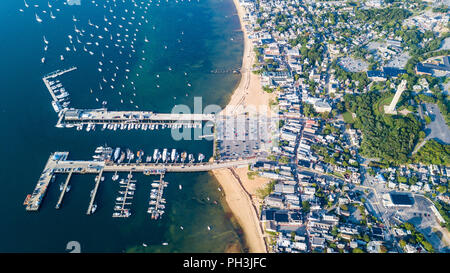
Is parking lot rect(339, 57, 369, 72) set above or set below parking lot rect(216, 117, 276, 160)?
above

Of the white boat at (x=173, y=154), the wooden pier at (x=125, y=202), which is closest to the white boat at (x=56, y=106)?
the wooden pier at (x=125, y=202)

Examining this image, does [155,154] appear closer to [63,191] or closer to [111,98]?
[63,191]

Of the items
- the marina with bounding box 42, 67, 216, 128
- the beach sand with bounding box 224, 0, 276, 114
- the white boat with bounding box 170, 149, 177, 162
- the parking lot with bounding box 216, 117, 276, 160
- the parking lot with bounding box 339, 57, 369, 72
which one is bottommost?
the white boat with bounding box 170, 149, 177, 162

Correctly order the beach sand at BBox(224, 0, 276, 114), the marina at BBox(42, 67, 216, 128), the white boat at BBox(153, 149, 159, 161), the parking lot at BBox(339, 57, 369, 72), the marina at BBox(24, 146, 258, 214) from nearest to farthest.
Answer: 1. the marina at BBox(24, 146, 258, 214)
2. the white boat at BBox(153, 149, 159, 161)
3. the marina at BBox(42, 67, 216, 128)
4. the beach sand at BBox(224, 0, 276, 114)
5. the parking lot at BBox(339, 57, 369, 72)

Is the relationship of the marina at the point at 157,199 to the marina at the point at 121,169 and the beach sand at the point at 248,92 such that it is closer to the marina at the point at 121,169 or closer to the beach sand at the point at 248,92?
the marina at the point at 121,169

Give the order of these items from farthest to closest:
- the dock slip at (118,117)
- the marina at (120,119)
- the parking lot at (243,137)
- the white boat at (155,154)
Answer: the dock slip at (118,117), the marina at (120,119), the parking lot at (243,137), the white boat at (155,154)

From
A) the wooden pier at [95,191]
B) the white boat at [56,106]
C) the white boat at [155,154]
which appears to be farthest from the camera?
the white boat at [56,106]

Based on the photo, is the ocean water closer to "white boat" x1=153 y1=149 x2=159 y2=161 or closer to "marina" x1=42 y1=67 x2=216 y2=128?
"white boat" x1=153 y1=149 x2=159 y2=161

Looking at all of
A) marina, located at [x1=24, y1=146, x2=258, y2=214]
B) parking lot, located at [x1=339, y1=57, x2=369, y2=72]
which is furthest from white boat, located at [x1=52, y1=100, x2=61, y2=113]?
parking lot, located at [x1=339, y1=57, x2=369, y2=72]
